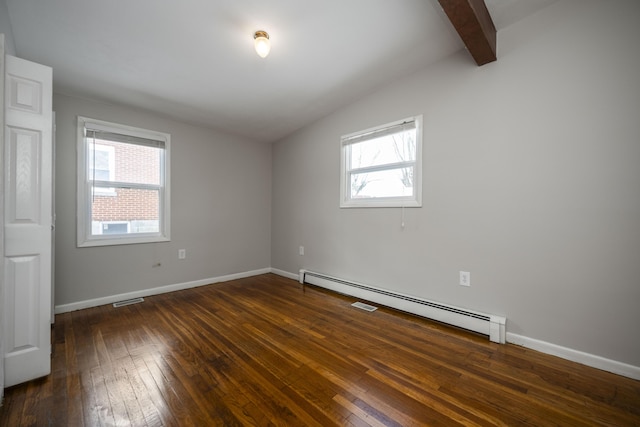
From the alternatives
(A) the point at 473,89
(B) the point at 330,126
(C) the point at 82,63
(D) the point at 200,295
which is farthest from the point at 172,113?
(A) the point at 473,89

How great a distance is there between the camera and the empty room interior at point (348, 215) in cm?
160

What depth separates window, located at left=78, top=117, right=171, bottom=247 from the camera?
9.61 feet

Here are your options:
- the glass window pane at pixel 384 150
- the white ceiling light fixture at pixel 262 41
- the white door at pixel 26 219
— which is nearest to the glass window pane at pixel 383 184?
the glass window pane at pixel 384 150

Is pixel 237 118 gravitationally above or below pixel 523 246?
above

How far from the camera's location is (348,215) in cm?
344

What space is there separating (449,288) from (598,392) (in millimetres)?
1118

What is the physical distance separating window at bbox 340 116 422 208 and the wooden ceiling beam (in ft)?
2.42

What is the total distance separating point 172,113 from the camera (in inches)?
132

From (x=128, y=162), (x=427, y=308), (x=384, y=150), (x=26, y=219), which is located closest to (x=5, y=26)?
(x=26, y=219)

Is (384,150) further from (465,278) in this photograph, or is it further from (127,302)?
(127,302)

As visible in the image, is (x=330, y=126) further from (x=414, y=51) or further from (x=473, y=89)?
(x=473, y=89)

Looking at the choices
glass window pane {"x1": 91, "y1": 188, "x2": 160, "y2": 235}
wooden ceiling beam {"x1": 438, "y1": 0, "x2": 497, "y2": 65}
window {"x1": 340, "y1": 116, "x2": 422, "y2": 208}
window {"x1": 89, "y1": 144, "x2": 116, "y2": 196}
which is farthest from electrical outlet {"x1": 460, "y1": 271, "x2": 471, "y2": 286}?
window {"x1": 89, "y1": 144, "x2": 116, "y2": 196}

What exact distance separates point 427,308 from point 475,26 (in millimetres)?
2428

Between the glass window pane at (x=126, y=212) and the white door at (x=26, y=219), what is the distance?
1.46m
